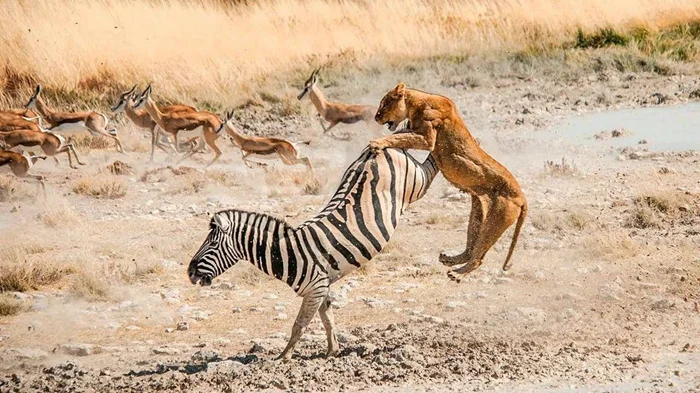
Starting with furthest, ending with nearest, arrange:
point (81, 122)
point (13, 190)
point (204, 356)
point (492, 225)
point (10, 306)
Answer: point (81, 122), point (13, 190), point (10, 306), point (204, 356), point (492, 225)

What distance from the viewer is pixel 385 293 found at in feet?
39.3

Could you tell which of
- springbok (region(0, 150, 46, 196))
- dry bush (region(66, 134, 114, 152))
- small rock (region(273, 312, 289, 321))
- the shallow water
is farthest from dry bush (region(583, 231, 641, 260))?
dry bush (region(66, 134, 114, 152))

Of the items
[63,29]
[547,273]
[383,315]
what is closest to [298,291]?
[383,315]

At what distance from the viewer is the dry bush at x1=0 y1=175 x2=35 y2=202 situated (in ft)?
52.5

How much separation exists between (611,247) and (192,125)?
6878 millimetres

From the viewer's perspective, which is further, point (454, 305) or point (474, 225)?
point (454, 305)

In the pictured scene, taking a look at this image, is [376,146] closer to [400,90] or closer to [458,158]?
[400,90]

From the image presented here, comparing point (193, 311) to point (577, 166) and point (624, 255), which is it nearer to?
point (624, 255)

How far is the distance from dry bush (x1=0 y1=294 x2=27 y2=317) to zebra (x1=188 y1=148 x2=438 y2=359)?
9.18ft

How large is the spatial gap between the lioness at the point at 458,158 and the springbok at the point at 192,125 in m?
8.49

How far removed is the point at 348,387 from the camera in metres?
9.31

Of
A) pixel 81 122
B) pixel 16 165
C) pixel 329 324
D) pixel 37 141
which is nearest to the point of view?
pixel 329 324

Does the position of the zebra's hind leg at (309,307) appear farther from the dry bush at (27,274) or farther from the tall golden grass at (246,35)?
the tall golden grass at (246,35)

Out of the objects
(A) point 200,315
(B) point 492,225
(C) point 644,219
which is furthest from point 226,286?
(C) point 644,219
